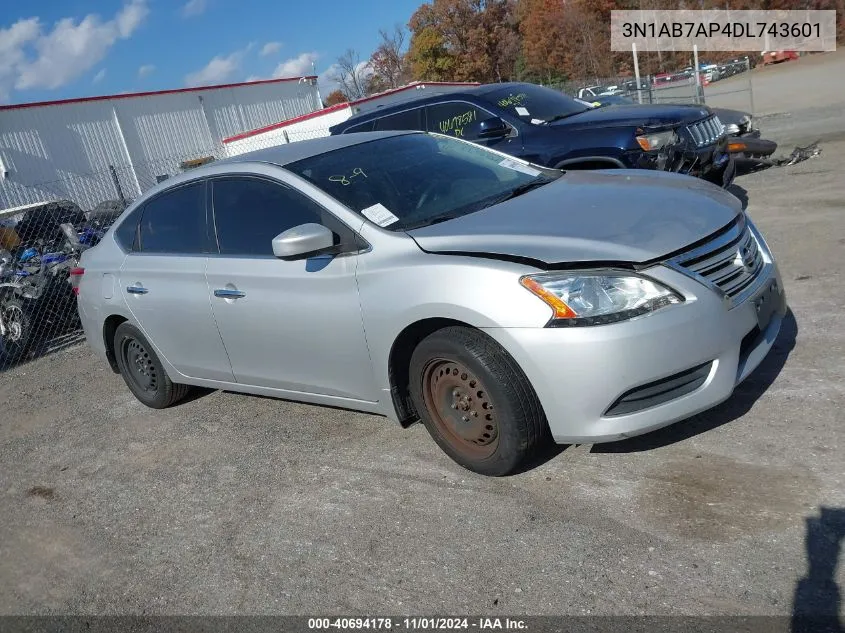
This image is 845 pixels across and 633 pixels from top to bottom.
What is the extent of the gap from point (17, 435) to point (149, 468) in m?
1.98

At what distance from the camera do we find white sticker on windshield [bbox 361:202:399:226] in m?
3.96

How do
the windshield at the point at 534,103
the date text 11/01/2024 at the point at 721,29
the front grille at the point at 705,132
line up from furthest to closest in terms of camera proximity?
the date text 11/01/2024 at the point at 721,29, the windshield at the point at 534,103, the front grille at the point at 705,132

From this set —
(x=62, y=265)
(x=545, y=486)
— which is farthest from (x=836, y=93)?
(x=545, y=486)

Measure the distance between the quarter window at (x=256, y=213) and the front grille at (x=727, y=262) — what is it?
5.84 ft

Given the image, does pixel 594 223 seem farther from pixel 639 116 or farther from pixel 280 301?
pixel 639 116

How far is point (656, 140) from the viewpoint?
7.69 meters

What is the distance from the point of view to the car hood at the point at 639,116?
25.7 ft

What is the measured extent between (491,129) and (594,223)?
5.34 meters

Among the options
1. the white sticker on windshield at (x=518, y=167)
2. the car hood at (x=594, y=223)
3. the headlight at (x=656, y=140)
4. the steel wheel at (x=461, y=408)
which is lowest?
the steel wheel at (x=461, y=408)

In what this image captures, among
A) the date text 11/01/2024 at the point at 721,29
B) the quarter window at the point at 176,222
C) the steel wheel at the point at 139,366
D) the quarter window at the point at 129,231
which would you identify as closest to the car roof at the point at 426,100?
the quarter window at the point at 129,231

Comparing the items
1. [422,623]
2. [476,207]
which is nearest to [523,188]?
[476,207]

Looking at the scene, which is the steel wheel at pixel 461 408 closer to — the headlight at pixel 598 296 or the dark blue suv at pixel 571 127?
the headlight at pixel 598 296

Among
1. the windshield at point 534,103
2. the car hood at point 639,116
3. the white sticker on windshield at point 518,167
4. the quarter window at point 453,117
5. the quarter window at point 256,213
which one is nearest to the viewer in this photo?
the quarter window at point 256,213

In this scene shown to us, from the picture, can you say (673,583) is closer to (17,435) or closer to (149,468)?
(149,468)
